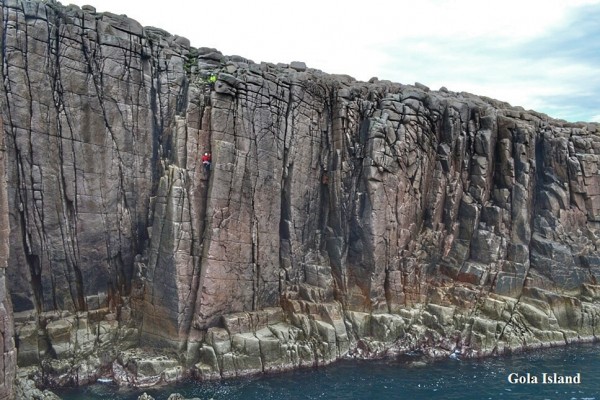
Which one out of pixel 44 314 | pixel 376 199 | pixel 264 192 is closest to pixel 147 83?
pixel 264 192

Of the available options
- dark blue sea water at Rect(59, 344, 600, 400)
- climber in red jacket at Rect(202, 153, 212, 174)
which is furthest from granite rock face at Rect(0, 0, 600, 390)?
dark blue sea water at Rect(59, 344, 600, 400)

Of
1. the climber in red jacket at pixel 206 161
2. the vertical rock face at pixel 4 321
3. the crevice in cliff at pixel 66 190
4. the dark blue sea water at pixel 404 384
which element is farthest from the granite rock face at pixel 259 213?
the vertical rock face at pixel 4 321

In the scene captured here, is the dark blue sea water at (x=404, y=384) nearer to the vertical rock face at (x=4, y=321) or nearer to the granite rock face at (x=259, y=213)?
the granite rock face at (x=259, y=213)

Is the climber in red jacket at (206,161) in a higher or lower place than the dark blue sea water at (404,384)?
higher

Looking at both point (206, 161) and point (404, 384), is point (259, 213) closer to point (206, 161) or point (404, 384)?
point (206, 161)

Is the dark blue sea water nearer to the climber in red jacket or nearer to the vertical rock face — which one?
the vertical rock face
